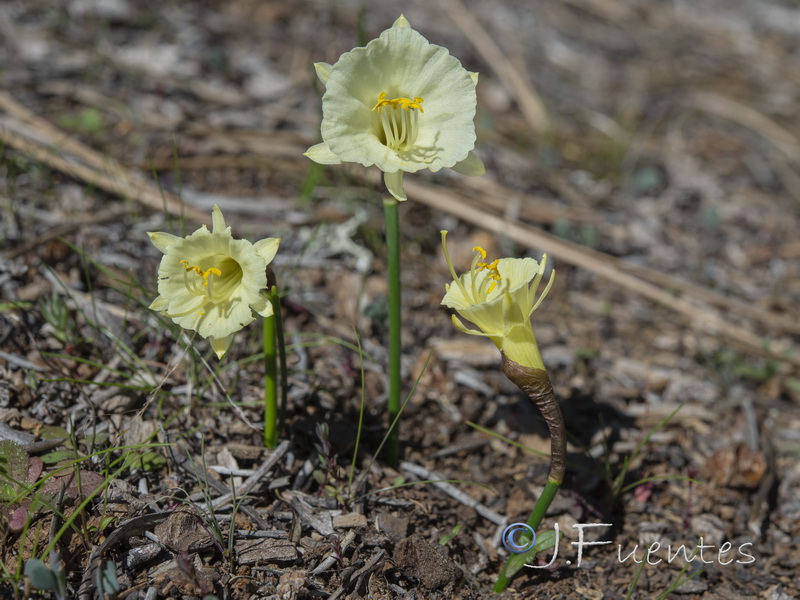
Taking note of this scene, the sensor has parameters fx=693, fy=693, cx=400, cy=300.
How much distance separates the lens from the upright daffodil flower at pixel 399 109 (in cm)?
207

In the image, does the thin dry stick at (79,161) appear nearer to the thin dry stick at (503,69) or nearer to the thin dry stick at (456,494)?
the thin dry stick at (456,494)

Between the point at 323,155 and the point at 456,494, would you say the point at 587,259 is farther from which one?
the point at 323,155

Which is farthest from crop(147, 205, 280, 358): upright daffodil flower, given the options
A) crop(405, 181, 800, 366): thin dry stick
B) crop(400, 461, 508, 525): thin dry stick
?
crop(405, 181, 800, 366): thin dry stick

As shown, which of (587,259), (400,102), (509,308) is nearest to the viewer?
(509,308)

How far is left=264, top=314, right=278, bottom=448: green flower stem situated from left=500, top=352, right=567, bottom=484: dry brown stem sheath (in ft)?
2.47

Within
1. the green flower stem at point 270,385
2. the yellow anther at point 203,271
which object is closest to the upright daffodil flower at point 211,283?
the yellow anther at point 203,271

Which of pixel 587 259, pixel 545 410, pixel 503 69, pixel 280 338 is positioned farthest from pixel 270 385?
pixel 503 69

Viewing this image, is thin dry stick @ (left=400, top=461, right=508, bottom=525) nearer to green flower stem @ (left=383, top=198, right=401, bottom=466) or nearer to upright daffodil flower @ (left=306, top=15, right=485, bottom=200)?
green flower stem @ (left=383, top=198, right=401, bottom=466)

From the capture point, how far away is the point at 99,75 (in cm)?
455

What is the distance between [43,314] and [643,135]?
4.50m

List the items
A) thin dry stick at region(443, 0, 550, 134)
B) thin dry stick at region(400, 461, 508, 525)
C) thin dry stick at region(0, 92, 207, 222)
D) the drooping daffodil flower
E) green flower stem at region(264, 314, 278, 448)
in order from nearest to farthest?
the drooping daffodil flower < green flower stem at region(264, 314, 278, 448) < thin dry stick at region(400, 461, 508, 525) < thin dry stick at region(0, 92, 207, 222) < thin dry stick at region(443, 0, 550, 134)

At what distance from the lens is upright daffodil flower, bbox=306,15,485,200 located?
81.4 inches

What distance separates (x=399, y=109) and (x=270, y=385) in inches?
40.0

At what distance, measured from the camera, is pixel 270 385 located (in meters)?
2.36
